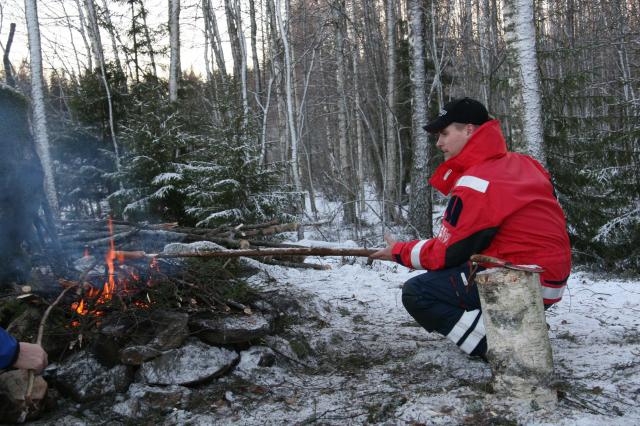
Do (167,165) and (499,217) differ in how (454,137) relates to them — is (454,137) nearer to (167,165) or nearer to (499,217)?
(499,217)

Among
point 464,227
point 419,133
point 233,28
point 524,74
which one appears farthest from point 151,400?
point 233,28

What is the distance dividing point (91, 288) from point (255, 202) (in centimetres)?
491

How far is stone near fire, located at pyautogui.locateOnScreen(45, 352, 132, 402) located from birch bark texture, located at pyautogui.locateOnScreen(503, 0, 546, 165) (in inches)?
242

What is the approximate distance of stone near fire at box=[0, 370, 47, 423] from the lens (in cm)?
286

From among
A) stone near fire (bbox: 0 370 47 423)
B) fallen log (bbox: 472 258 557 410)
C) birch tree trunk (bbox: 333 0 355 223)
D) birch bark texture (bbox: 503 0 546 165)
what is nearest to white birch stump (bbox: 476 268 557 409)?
fallen log (bbox: 472 258 557 410)

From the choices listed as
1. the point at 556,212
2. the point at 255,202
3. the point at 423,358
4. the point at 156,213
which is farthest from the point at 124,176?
the point at 556,212

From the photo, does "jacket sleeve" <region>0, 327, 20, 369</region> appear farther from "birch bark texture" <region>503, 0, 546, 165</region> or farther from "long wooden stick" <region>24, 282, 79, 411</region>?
"birch bark texture" <region>503, 0, 546, 165</region>

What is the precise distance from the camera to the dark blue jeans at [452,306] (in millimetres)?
3277

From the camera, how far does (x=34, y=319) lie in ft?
11.6

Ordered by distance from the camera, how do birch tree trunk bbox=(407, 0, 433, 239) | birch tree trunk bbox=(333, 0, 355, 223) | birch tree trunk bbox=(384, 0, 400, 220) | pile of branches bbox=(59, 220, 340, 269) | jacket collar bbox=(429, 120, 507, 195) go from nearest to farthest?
1. jacket collar bbox=(429, 120, 507, 195)
2. pile of branches bbox=(59, 220, 340, 269)
3. birch tree trunk bbox=(407, 0, 433, 239)
4. birch tree trunk bbox=(384, 0, 400, 220)
5. birch tree trunk bbox=(333, 0, 355, 223)

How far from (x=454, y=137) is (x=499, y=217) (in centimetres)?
73

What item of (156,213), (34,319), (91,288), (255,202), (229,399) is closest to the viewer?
(229,399)

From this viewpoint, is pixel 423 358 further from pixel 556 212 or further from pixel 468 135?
pixel 468 135

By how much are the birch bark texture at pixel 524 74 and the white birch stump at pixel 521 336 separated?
4.73m
